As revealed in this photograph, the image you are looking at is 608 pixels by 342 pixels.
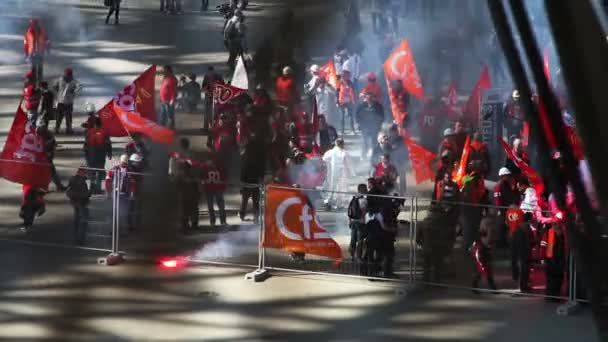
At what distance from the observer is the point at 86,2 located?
22531mm

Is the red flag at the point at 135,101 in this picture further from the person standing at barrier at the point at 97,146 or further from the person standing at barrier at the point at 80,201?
the person standing at barrier at the point at 80,201

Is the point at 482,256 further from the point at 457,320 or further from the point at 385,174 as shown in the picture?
the point at 385,174

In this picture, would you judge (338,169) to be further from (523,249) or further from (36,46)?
(36,46)

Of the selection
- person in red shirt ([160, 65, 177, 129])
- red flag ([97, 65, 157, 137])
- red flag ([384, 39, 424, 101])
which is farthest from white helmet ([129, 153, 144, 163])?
red flag ([384, 39, 424, 101])

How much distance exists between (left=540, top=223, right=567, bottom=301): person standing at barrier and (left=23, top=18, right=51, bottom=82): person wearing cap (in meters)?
11.2

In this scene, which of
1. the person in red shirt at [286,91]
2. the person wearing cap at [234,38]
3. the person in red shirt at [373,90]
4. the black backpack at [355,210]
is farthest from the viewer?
the person wearing cap at [234,38]

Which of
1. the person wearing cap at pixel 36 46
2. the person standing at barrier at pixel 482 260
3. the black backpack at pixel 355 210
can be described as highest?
the person wearing cap at pixel 36 46

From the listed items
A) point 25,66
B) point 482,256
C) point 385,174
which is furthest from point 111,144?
point 25,66

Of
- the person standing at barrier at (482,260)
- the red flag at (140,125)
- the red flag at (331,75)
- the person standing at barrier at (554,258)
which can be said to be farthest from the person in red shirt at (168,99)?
the person standing at barrier at (554,258)

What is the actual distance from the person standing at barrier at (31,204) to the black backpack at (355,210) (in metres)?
3.51

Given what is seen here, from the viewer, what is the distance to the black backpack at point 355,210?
10359 millimetres

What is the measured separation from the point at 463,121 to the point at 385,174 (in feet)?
7.80

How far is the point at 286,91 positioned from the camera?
1595cm

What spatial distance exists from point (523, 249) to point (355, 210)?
1.60 meters
